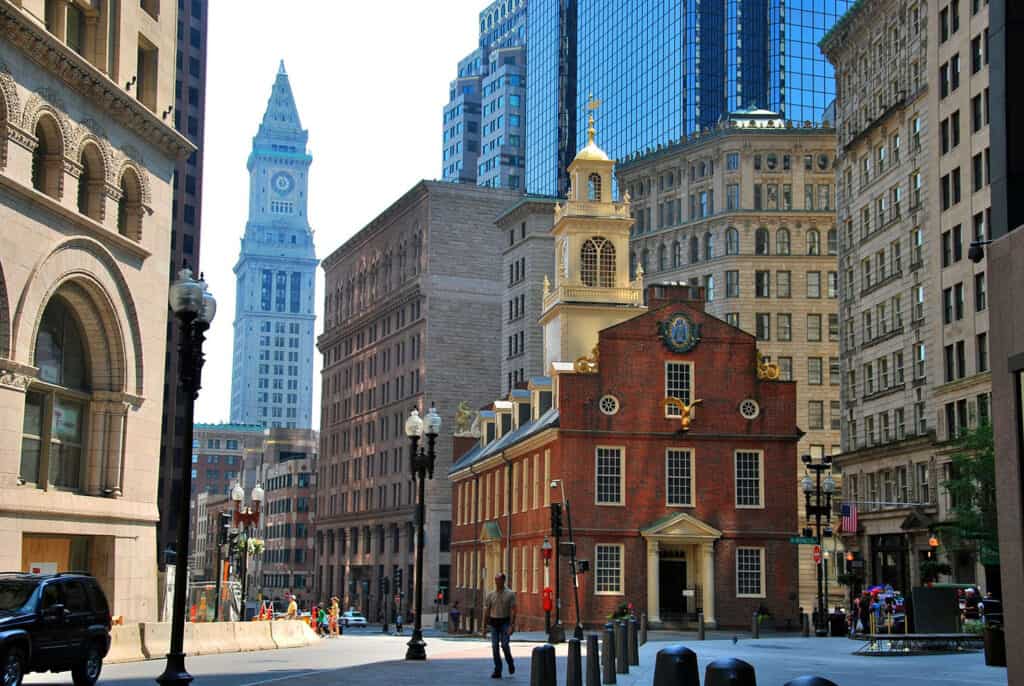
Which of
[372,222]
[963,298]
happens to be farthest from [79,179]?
[372,222]

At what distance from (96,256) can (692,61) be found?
4226 inches

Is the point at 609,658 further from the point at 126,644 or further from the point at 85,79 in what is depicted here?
the point at 85,79

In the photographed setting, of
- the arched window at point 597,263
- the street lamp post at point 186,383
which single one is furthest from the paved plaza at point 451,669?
the arched window at point 597,263

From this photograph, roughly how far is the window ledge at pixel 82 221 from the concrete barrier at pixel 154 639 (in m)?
11.4

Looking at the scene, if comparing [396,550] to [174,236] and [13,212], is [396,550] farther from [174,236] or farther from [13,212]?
[13,212]

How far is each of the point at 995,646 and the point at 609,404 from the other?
32777mm

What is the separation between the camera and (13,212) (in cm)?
3425

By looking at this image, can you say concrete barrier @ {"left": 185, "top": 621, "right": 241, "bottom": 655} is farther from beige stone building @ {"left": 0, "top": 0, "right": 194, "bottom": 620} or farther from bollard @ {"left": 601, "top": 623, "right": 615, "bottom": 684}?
bollard @ {"left": 601, "top": 623, "right": 615, "bottom": 684}

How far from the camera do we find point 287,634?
132ft

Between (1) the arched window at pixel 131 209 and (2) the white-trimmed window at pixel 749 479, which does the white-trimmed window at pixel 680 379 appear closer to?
(2) the white-trimmed window at pixel 749 479

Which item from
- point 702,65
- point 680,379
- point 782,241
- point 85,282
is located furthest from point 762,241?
point 85,282

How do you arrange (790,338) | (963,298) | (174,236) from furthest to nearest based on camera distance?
(174,236)
(790,338)
(963,298)

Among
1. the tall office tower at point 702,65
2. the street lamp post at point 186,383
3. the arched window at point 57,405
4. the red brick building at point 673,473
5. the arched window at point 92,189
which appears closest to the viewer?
the street lamp post at point 186,383

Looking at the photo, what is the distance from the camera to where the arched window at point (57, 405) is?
3662cm
